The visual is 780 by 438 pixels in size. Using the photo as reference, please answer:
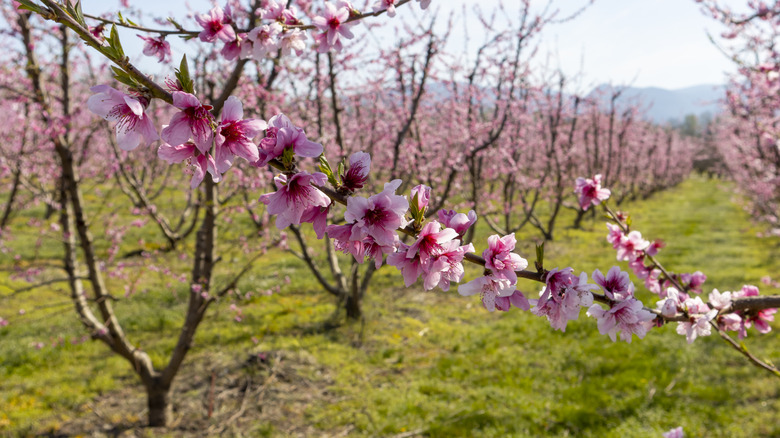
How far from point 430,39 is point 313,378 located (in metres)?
5.41

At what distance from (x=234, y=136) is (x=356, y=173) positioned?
0.31 metres

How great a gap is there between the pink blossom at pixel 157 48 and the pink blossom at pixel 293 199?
98 cm

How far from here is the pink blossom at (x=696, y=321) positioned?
1647 millimetres

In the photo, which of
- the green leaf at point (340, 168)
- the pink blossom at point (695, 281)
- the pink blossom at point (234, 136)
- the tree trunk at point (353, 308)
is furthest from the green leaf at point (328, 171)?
the tree trunk at point (353, 308)

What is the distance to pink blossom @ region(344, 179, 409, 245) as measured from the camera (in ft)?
3.32

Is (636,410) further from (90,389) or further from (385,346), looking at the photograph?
(90,389)

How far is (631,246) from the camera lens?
2480mm

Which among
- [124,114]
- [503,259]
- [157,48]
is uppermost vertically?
[157,48]

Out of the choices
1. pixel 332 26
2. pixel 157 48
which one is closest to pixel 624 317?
pixel 332 26

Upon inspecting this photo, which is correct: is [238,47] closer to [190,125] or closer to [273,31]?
[273,31]

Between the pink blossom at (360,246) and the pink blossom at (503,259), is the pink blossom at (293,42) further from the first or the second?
the pink blossom at (503,259)

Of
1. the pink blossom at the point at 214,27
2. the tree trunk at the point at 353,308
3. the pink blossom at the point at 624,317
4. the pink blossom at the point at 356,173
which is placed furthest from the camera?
the tree trunk at the point at 353,308

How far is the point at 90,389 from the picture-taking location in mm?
5348

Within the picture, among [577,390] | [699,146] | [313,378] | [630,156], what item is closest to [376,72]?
[313,378]
